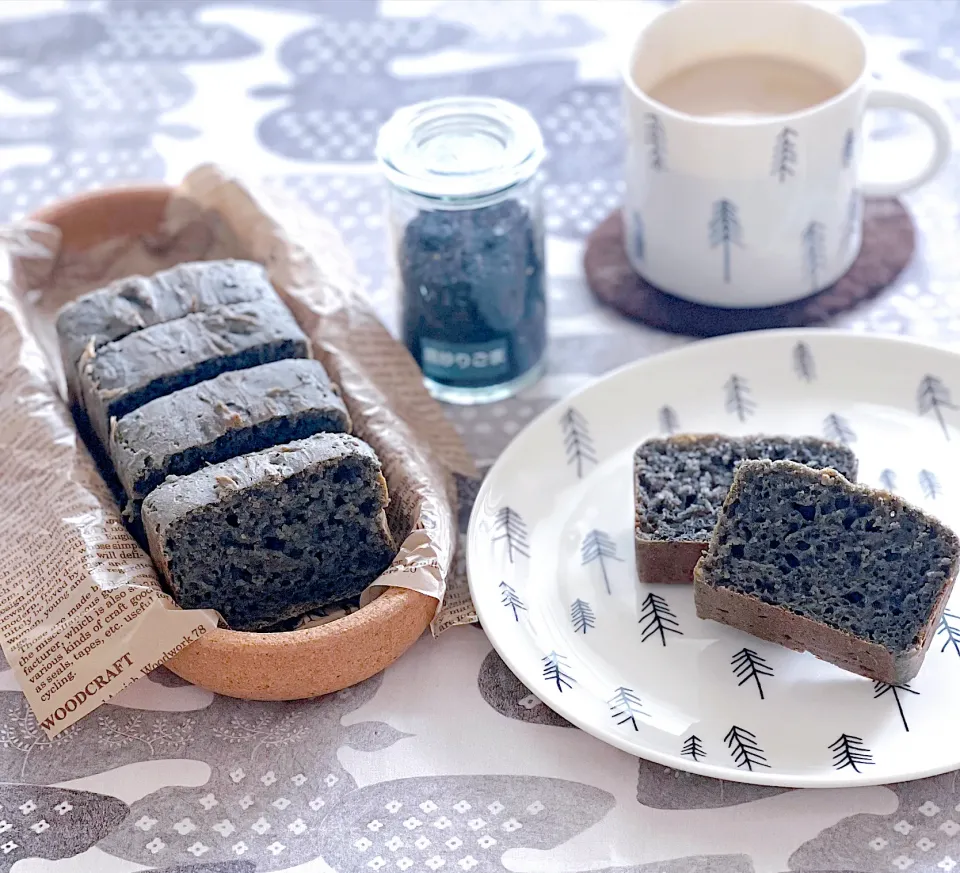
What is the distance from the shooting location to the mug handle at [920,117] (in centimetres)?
224

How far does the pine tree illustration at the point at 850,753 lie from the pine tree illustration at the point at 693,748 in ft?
0.54

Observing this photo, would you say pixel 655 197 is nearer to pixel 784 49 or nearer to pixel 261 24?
pixel 784 49

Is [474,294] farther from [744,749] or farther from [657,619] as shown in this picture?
[744,749]

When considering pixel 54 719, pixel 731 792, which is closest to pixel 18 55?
pixel 54 719

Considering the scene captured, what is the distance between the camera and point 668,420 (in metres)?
2.15

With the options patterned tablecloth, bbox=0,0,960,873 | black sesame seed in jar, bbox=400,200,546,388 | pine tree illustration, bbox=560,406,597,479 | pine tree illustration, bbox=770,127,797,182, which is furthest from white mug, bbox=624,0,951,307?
pine tree illustration, bbox=560,406,597,479

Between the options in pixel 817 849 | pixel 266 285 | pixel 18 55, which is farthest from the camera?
pixel 18 55

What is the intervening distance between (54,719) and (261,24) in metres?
1.94

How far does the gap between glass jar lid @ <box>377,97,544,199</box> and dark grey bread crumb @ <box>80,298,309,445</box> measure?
0.32m

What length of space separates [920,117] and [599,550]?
3.30ft

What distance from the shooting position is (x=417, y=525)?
1891 millimetres

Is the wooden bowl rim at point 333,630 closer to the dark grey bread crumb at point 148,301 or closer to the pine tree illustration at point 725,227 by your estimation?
the dark grey bread crumb at point 148,301

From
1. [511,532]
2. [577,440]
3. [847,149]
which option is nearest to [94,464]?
[511,532]

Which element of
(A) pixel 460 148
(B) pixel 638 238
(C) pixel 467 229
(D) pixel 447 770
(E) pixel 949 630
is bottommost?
(D) pixel 447 770
